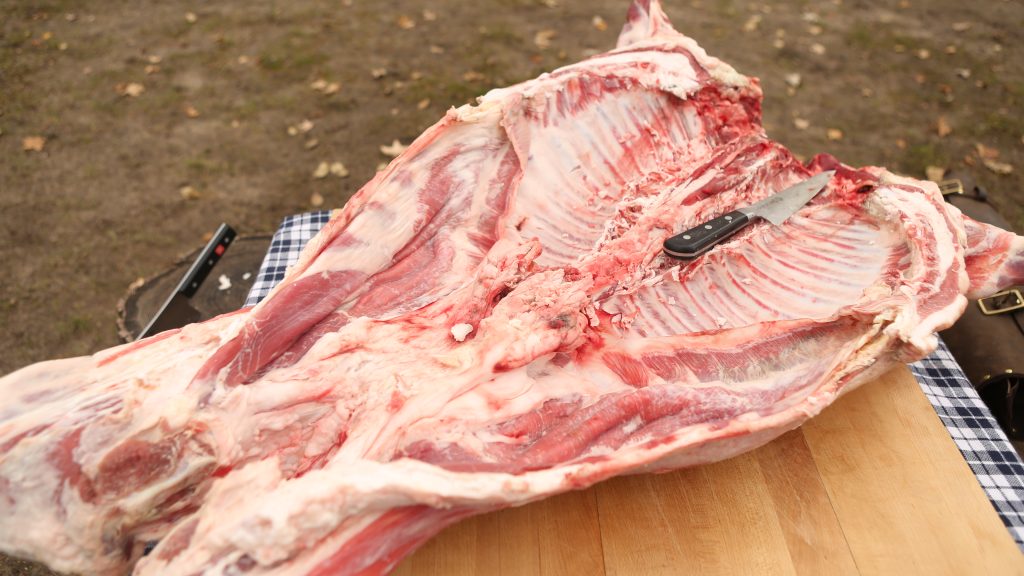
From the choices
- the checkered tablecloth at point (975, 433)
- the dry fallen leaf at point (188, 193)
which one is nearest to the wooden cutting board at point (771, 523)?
the checkered tablecloth at point (975, 433)

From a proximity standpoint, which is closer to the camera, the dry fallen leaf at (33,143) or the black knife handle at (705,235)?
the black knife handle at (705,235)

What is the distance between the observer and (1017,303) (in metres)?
2.71

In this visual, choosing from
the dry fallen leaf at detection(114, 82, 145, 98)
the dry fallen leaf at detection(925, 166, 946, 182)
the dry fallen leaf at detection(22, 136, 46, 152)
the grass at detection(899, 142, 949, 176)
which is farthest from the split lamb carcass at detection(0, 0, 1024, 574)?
the dry fallen leaf at detection(114, 82, 145, 98)

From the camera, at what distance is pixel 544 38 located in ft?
19.1

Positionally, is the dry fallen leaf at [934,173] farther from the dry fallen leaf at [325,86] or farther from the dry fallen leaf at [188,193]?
the dry fallen leaf at [188,193]

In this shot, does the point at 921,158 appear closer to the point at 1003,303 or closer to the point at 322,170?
the point at 1003,303

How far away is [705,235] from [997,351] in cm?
149

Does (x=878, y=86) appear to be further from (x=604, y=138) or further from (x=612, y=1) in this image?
(x=604, y=138)

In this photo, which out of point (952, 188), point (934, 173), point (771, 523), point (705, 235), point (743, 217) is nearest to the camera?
point (771, 523)

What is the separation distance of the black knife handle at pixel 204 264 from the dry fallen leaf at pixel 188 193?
1.81m

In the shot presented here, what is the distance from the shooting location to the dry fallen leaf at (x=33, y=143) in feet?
15.4

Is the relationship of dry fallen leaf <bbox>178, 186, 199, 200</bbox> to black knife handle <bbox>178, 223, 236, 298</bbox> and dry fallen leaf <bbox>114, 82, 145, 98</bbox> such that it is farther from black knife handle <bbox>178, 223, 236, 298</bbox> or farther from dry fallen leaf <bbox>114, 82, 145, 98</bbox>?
black knife handle <bbox>178, 223, 236, 298</bbox>

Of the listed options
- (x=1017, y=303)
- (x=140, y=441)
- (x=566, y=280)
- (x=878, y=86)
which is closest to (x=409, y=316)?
(x=566, y=280)

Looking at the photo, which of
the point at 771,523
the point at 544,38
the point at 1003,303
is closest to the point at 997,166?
the point at 1003,303
